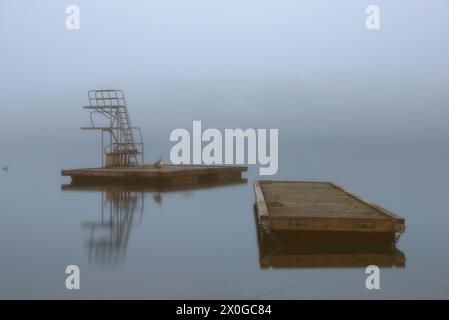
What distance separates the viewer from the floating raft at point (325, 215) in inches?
220

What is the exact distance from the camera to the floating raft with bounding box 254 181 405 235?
18.3 ft

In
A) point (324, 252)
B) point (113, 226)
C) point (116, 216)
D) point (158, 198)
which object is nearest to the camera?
point (324, 252)

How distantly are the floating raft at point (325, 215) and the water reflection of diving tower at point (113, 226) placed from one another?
1558mm

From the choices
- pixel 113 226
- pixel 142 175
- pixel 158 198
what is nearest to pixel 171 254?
pixel 113 226

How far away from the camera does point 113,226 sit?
7598mm

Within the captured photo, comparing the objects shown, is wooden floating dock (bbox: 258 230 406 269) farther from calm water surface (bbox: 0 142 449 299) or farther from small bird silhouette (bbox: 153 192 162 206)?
small bird silhouette (bbox: 153 192 162 206)

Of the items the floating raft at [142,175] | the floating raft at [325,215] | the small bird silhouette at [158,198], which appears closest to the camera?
the floating raft at [325,215]

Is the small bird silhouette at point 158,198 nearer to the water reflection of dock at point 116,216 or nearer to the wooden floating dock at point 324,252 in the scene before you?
the water reflection of dock at point 116,216

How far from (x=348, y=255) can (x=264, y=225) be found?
0.86m

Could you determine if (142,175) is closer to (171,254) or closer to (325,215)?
(171,254)

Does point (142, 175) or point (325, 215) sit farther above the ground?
point (325, 215)

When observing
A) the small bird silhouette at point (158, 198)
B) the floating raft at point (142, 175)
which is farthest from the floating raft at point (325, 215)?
the floating raft at point (142, 175)

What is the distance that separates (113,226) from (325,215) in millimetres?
3114
